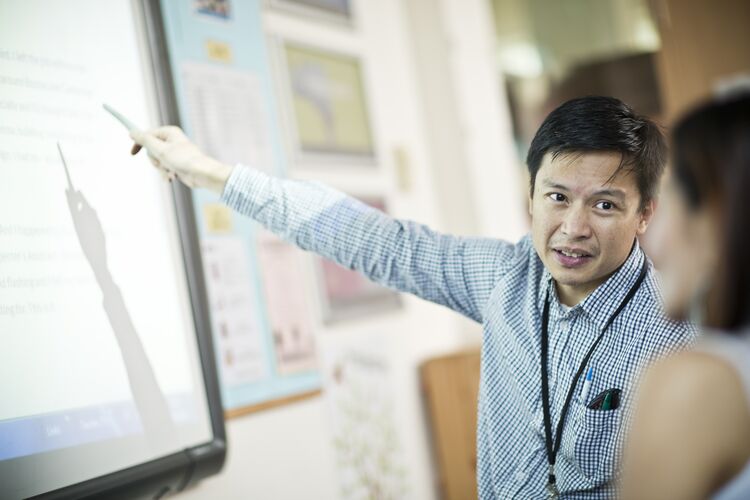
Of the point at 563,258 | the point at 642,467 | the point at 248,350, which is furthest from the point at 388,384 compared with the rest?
the point at 642,467

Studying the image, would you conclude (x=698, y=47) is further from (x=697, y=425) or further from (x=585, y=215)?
(x=697, y=425)

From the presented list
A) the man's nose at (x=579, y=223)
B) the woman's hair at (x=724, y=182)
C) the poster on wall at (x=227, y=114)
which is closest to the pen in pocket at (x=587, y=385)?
the man's nose at (x=579, y=223)

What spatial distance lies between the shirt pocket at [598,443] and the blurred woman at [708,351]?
0.29 m

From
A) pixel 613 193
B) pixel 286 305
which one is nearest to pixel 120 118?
pixel 286 305

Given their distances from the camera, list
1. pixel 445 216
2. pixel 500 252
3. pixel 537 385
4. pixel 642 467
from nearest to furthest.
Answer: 1. pixel 642 467
2. pixel 537 385
3. pixel 500 252
4. pixel 445 216

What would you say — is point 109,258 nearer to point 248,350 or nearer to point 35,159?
point 35,159

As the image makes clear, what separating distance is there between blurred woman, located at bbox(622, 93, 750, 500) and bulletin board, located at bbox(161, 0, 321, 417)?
4.02ft

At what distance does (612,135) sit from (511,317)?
39cm

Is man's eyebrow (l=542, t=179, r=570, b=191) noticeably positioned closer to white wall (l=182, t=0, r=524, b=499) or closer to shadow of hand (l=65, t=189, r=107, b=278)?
shadow of hand (l=65, t=189, r=107, b=278)

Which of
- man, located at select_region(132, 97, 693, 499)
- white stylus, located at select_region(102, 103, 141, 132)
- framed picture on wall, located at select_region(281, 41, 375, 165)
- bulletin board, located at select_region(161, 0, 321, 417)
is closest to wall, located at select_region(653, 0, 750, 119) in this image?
framed picture on wall, located at select_region(281, 41, 375, 165)

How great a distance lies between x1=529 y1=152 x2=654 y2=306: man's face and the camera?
3.89ft

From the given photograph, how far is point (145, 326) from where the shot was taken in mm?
1543

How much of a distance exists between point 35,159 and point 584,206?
3.09 ft

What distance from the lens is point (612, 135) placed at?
1.17 metres
